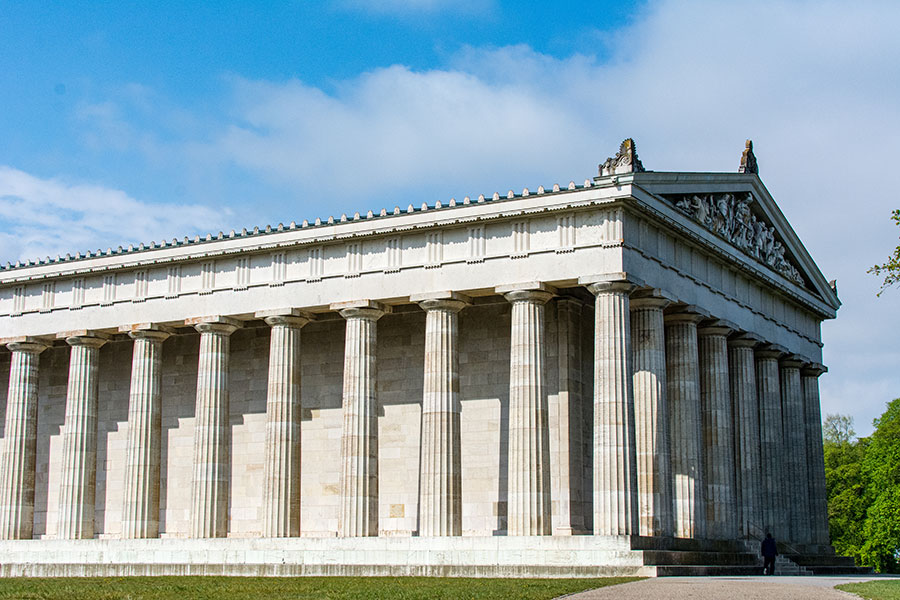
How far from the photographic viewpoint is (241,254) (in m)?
58.4

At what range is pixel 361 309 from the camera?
5500 cm

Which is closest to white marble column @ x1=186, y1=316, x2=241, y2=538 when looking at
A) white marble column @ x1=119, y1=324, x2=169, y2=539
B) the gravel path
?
white marble column @ x1=119, y1=324, x2=169, y2=539

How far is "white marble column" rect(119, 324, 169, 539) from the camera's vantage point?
58.8m

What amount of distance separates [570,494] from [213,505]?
17.0m

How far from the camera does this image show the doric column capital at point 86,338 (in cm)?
6216

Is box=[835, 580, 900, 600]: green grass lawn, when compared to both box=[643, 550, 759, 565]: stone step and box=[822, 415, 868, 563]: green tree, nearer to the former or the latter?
box=[643, 550, 759, 565]: stone step

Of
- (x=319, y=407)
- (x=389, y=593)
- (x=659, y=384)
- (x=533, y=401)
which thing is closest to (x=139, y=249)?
(x=319, y=407)

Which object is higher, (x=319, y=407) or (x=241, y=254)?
(x=241, y=254)

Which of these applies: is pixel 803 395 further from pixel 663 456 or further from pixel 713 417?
pixel 663 456

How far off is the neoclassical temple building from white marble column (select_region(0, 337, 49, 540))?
12 centimetres

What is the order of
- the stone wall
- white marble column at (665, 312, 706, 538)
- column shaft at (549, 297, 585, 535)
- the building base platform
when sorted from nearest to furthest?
the building base platform < column shaft at (549, 297, 585, 535) < white marble column at (665, 312, 706, 538) < the stone wall

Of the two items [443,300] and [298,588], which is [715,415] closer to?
[443,300]

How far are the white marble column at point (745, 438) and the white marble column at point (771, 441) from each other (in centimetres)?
162

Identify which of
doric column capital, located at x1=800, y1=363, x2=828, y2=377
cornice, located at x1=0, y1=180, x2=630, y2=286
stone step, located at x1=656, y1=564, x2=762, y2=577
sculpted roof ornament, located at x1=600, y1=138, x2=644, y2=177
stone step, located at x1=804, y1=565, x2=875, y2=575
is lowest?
stone step, located at x1=804, y1=565, x2=875, y2=575
